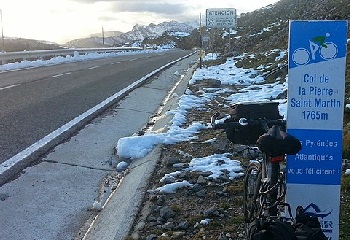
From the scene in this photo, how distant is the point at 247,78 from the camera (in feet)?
51.1

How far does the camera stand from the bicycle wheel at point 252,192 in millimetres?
3035

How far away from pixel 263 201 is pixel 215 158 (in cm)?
285

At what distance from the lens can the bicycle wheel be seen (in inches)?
119

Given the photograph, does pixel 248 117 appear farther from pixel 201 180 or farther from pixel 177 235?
pixel 201 180

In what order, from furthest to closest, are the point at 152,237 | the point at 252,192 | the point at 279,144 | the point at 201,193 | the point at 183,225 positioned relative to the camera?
1. the point at 201,193
2. the point at 183,225
3. the point at 152,237
4. the point at 252,192
5. the point at 279,144

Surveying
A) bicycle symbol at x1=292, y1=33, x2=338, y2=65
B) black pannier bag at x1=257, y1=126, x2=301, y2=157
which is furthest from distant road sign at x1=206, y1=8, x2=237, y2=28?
black pannier bag at x1=257, y1=126, x2=301, y2=157

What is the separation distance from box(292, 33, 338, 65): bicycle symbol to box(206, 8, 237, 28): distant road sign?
25.8 metres

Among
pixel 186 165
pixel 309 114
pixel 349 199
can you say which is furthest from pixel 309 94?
pixel 186 165

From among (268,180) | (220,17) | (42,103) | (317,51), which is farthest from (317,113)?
(220,17)

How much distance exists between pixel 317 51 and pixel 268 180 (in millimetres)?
945

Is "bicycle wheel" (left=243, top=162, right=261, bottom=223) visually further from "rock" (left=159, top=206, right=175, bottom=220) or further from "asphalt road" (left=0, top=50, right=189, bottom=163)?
"asphalt road" (left=0, top=50, right=189, bottom=163)

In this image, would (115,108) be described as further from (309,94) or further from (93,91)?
(309,94)

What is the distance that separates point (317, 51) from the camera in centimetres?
309

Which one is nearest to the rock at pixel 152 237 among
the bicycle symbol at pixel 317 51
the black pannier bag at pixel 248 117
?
the black pannier bag at pixel 248 117
